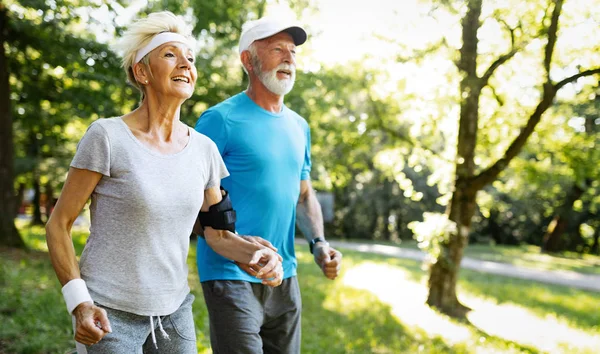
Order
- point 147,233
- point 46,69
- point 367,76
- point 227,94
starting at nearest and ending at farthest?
point 147,233, point 367,76, point 46,69, point 227,94

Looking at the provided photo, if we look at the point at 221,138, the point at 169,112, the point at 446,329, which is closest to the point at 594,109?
the point at 446,329

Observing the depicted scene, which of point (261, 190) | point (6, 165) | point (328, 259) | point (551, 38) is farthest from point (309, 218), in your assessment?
point (6, 165)

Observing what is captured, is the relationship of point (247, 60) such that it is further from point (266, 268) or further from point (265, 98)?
point (266, 268)

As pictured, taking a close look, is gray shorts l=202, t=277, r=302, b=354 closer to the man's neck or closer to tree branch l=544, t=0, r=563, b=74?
the man's neck

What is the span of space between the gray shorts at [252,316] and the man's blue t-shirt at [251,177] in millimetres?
61

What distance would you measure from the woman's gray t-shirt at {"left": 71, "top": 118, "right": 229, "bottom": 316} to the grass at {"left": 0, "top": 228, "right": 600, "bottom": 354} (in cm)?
415

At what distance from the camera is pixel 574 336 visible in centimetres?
1055

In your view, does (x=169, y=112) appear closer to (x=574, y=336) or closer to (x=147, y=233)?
(x=147, y=233)

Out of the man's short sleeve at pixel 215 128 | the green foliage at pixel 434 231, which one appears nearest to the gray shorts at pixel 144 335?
the man's short sleeve at pixel 215 128

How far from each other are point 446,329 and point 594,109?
4498 mm

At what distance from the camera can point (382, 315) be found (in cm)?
1073

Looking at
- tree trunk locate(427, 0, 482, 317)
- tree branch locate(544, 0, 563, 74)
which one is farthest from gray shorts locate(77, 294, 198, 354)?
tree trunk locate(427, 0, 482, 317)

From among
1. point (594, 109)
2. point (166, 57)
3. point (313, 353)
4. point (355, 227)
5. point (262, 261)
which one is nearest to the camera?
point (166, 57)

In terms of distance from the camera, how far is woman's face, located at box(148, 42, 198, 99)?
98.3 inches
